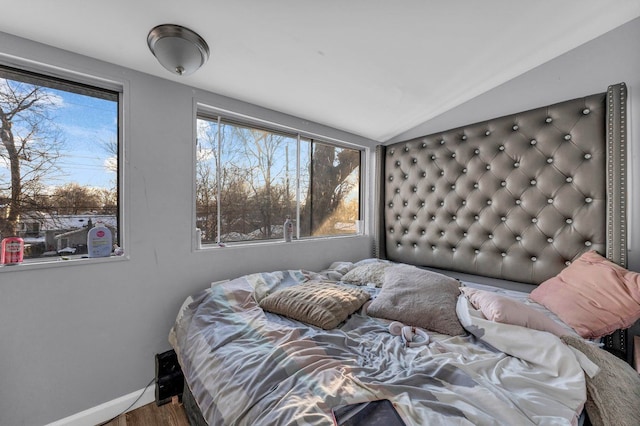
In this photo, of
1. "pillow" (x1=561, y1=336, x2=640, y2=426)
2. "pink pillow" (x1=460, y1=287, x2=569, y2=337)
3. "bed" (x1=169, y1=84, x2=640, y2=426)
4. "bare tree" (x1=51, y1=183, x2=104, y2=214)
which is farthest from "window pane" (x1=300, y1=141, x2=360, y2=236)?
"pillow" (x1=561, y1=336, x2=640, y2=426)

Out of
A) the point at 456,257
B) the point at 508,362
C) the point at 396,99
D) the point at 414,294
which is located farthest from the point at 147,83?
the point at 456,257

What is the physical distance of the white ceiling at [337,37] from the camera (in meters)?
1.00

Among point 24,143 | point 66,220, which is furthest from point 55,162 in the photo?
point 66,220

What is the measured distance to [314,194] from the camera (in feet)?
7.56

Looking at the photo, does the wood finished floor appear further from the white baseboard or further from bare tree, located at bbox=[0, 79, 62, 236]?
bare tree, located at bbox=[0, 79, 62, 236]

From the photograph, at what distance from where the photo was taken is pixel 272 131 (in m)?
2.04

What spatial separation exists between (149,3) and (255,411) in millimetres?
1451

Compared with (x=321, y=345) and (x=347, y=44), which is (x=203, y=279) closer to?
(x=321, y=345)

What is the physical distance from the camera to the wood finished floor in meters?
1.31

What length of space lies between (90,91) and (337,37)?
1405mm

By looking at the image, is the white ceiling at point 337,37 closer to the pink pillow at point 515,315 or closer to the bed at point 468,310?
the bed at point 468,310

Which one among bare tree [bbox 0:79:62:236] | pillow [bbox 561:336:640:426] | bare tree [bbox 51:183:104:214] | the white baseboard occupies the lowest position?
the white baseboard

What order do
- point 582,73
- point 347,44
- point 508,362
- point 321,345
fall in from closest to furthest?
point 508,362, point 321,345, point 347,44, point 582,73

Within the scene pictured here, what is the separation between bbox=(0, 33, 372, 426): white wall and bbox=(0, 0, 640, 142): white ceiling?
0.19 m
